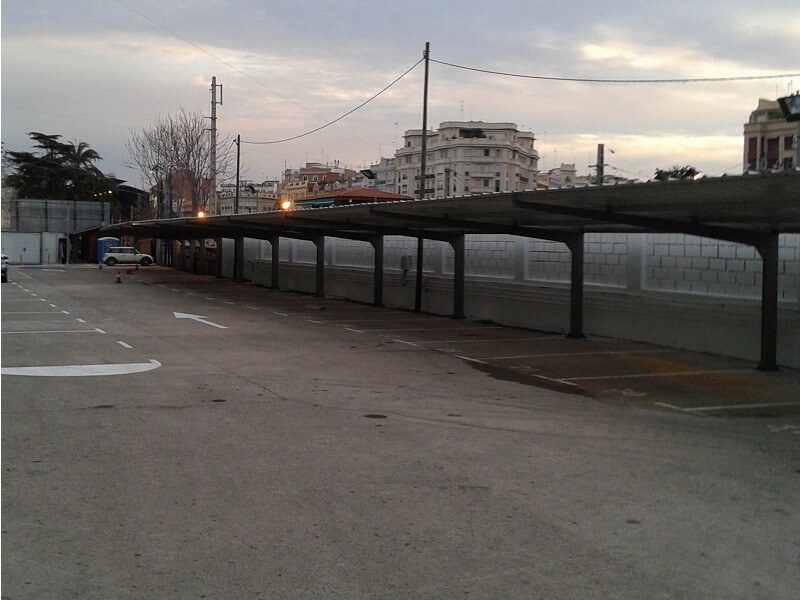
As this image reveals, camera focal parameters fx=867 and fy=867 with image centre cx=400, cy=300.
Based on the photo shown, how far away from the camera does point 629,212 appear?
1742 cm

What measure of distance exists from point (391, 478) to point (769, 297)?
1040 centimetres

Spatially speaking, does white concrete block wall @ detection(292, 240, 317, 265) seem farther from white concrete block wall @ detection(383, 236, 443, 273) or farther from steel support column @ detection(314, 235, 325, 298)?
white concrete block wall @ detection(383, 236, 443, 273)

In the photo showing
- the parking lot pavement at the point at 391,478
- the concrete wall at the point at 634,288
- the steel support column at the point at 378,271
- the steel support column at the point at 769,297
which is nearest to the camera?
the parking lot pavement at the point at 391,478

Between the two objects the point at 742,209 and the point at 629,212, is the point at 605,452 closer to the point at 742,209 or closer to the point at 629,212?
the point at 742,209

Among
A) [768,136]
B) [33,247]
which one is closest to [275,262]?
[768,136]

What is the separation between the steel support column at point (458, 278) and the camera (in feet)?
85.0

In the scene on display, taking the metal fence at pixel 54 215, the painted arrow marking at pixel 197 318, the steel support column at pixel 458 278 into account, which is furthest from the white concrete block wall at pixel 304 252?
the metal fence at pixel 54 215

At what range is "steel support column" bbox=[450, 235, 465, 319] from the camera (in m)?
25.9

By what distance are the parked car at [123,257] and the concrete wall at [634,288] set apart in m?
45.6

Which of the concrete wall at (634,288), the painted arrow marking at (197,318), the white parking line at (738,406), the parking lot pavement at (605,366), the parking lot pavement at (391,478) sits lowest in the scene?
the parking lot pavement at (391,478)

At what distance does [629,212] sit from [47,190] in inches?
3560

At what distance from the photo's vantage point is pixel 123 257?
237 feet

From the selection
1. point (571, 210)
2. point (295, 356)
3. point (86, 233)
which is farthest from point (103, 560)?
point (86, 233)

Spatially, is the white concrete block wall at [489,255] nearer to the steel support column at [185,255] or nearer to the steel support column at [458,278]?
the steel support column at [458,278]
